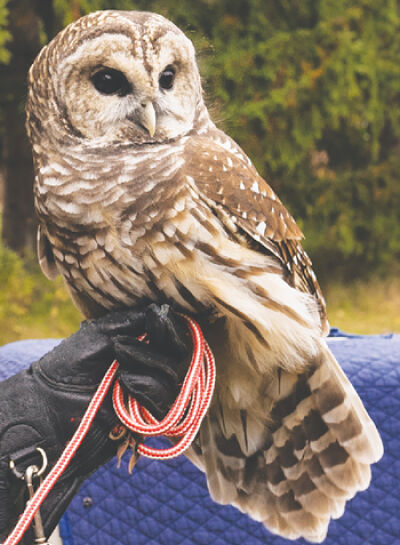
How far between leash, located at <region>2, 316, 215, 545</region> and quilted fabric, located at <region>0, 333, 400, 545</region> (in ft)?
2.48

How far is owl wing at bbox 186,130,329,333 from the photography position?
190 cm

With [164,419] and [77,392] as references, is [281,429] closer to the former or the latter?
[164,419]

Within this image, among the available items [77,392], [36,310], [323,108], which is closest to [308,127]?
[323,108]

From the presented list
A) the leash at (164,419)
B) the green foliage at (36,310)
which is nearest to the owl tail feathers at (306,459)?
the leash at (164,419)

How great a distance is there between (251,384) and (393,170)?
851cm

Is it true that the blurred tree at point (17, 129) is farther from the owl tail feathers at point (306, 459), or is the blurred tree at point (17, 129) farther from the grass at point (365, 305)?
the owl tail feathers at point (306, 459)

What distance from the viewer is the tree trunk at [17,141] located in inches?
262

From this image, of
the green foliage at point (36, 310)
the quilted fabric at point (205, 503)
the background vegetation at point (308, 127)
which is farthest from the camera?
the background vegetation at point (308, 127)

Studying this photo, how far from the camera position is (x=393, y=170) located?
32.5ft

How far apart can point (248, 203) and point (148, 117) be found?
415mm

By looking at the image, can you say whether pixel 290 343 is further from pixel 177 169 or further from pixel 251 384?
pixel 177 169

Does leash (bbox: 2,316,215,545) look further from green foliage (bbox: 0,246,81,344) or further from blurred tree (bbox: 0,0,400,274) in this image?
blurred tree (bbox: 0,0,400,274)

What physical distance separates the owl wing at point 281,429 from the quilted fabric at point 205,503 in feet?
0.89

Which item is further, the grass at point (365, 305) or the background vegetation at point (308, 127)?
the grass at point (365, 305)
